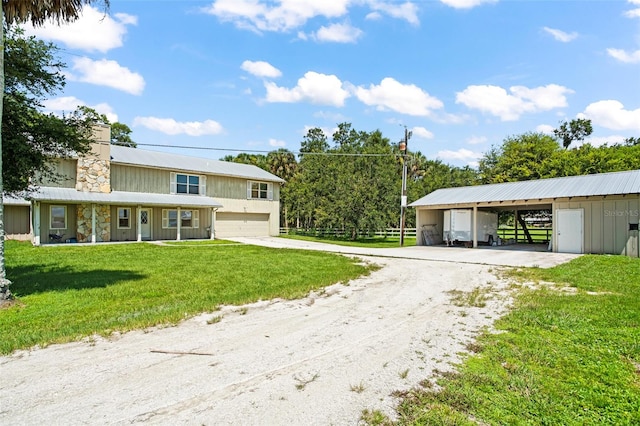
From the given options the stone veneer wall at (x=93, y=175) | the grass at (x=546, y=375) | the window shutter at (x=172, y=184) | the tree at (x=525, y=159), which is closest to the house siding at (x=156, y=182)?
the window shutter at (x=172, y=184)

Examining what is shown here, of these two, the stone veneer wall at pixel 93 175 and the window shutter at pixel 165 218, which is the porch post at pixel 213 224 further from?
the stone veneer wall at pixel 93 175

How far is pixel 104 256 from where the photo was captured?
1430 centimetres

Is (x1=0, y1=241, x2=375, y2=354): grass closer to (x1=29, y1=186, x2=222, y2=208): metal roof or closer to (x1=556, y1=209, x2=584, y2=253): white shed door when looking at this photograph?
(x1=29, y1=186, x2=222, y2=208): metal roof

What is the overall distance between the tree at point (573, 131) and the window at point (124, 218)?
48.8m

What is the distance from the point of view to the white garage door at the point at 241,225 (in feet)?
91.1

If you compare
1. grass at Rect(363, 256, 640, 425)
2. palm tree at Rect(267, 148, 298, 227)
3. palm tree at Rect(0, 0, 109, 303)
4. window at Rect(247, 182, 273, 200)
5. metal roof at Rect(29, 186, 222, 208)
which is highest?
palm tree at Rect(267, 148, 298, 227)

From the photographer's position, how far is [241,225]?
2902cm

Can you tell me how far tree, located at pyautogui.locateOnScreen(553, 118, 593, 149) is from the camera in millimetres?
45531

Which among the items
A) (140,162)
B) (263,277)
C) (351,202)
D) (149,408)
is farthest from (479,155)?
(149,408)

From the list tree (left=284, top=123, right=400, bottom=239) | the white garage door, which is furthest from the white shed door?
the white garage door

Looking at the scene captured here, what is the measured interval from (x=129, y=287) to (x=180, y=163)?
782 inches

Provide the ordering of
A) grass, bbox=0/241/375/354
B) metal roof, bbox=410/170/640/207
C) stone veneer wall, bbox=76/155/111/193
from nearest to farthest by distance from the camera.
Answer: grass, bbox=0/241/375/354 → metal roof, bbox=410/170/640/207 → stone veneer wall, bbox=76/155/111/193

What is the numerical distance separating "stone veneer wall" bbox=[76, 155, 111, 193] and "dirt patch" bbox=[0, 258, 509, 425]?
1892 cm

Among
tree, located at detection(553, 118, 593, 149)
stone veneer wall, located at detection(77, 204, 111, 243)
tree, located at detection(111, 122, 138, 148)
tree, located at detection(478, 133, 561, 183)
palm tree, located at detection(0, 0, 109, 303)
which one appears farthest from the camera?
tree, located at detection(553, 118, 593, 149)
